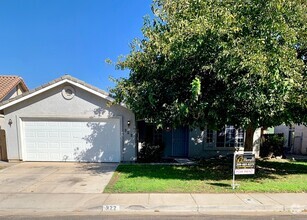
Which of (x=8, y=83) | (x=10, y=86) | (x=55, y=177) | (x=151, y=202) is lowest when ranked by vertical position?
(x=55, y=177)

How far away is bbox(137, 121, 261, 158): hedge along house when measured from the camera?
48.2 feet

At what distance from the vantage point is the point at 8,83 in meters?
19.2

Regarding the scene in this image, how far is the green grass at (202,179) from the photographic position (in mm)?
7902

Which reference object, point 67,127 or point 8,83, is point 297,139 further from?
point 8,83

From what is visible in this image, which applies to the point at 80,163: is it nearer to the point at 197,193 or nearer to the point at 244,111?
the point at 197,193

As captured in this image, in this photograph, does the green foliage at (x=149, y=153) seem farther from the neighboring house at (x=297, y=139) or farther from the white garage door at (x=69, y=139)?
the neighboring house at (x=297, y=139)

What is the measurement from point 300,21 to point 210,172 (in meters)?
6.76

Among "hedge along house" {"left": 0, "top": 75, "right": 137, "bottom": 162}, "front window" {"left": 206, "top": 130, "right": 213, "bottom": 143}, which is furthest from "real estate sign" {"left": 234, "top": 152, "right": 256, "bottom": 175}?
"front window" {"left": 206, "top": 130, "right": 213, "bottom": 143}

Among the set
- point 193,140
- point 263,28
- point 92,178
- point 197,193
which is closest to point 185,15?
point 263,28

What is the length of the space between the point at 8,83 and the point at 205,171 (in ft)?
56.1

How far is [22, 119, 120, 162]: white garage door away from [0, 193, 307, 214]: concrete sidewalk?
17.5 feet

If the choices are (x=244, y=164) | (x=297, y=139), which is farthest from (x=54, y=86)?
(x=297, y=139)

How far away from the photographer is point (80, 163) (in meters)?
12.5

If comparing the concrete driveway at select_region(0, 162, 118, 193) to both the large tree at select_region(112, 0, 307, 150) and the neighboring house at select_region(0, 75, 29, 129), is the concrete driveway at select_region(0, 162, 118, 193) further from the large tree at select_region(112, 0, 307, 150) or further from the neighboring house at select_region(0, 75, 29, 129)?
the neighboring house at select_region(0, 75, 29, 129)
